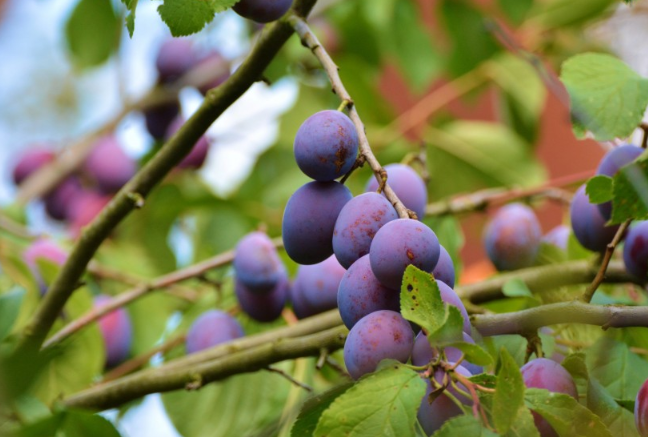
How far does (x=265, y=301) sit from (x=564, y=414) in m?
0.30

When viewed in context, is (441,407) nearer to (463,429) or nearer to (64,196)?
(463,429)

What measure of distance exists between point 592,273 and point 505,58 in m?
0.62

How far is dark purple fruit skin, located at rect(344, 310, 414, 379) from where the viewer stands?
0.32 m

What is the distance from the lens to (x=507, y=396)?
0.29m

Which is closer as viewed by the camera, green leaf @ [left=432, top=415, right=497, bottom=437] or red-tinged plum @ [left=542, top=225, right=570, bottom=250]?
green leaf @ [left=432, top=415, right=497, bottom=437]

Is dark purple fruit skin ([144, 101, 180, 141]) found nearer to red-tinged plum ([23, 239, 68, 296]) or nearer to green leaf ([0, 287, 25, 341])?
red-tinged plum ([23, 239, 68, 296])

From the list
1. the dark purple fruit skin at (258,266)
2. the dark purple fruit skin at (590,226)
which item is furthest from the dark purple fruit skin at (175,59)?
the dark purple fruit skin at (590,226)

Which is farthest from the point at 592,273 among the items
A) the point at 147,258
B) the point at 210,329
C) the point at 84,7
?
the point at 84,7

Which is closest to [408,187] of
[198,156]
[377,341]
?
[377,341]

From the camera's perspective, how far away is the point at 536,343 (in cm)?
38

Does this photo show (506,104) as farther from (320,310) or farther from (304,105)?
(320,310)

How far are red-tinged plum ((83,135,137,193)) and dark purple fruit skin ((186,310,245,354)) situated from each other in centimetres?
41

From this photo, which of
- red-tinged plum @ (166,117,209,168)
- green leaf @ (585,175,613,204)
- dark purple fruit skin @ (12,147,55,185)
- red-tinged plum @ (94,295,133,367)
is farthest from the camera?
dark purple fruit skin @ (12,147,55,185)

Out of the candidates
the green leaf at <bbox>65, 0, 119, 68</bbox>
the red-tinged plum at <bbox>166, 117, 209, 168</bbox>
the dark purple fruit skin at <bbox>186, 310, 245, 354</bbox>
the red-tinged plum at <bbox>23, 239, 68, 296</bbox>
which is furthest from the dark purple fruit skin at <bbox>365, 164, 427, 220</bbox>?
the green leaf at <bbox>65, 0, 119, 68</bbox>
